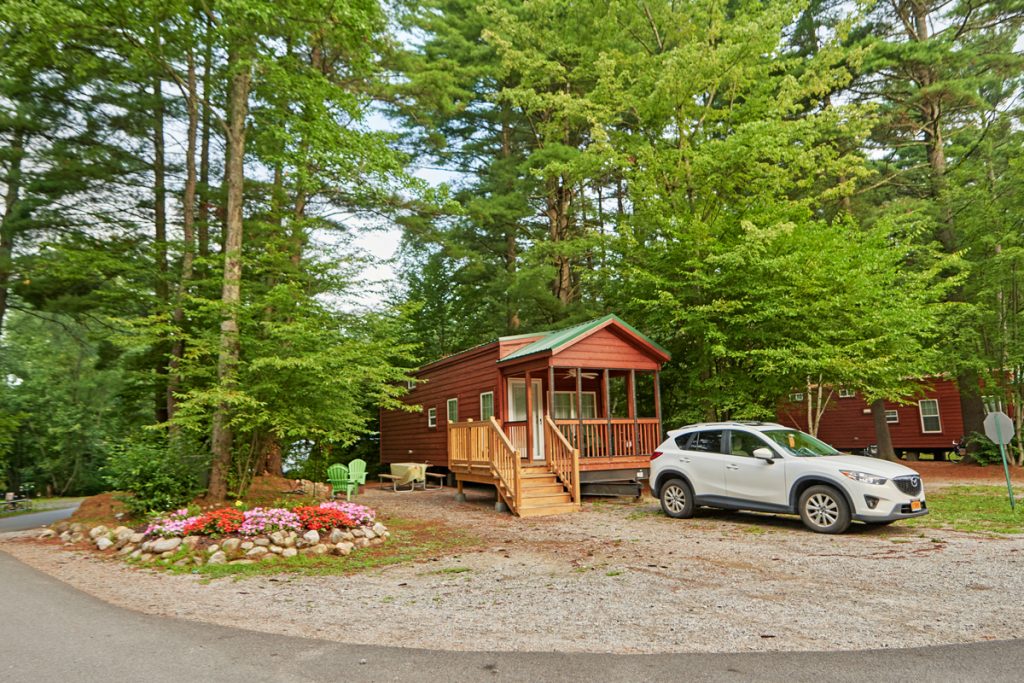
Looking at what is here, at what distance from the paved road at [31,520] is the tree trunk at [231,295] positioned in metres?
5.45

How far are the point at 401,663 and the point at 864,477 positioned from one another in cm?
698

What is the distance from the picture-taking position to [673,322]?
15.2m

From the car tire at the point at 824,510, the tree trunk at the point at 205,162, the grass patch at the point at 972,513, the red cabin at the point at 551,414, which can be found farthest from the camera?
the tree trunk at the point at 205,162

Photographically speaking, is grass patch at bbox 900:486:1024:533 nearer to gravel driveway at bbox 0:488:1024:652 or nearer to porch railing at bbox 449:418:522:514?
gravel driveway at bbox 0:488:1024:652

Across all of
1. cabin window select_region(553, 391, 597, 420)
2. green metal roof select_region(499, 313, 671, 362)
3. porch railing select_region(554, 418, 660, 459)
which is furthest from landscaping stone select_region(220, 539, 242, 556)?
cabin window select_region(553, 391, 597, 420)

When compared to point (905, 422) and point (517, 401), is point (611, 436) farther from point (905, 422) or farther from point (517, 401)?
point (905, 422)

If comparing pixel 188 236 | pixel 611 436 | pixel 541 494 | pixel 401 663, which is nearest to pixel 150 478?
pixel 188 236

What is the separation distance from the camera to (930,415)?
23.1 m

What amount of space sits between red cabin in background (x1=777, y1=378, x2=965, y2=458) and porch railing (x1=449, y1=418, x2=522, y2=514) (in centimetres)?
1324

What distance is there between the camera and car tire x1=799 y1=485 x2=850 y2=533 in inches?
327

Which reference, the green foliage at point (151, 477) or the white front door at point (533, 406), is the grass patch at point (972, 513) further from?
the green foliage at point (151, 477)

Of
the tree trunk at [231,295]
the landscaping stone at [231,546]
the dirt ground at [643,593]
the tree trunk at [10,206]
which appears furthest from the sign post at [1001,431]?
the tree trunk at [10,206]

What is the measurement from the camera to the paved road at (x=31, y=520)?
12468 millimetres

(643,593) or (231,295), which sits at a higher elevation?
(231,295)
